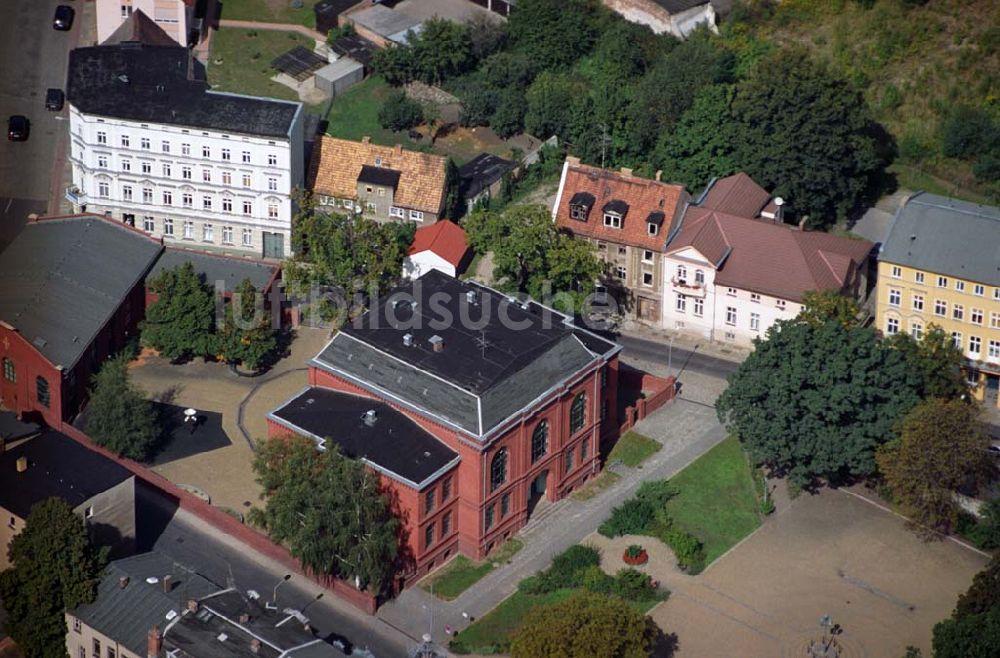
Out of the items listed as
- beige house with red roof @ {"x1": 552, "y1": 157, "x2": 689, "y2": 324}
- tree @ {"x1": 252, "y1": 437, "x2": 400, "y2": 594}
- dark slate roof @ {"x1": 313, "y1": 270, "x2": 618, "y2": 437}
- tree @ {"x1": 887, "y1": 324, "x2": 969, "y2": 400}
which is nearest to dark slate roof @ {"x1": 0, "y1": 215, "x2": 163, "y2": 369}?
dark slate roof @ {"x1": 313, "y1": 270, "x2": 618, "y2": 437}

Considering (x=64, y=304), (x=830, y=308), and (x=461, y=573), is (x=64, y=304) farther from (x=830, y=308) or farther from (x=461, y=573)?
(x=830, y=308)

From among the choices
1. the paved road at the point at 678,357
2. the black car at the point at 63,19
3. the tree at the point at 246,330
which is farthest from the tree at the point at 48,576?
the black car at the point at 63,19

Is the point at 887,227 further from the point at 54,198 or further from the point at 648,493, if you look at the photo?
the point at 54,198

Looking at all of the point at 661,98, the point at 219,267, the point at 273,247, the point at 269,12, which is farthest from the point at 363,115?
the point at 219,267

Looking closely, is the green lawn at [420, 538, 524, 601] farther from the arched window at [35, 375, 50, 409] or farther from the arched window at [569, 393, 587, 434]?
the arched window at [35, 375, 50, 409]

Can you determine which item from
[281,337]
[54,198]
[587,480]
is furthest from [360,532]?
[54,198]
